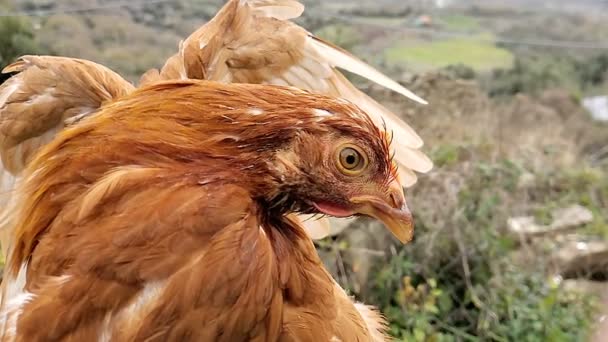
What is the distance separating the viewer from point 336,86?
6.66 ft

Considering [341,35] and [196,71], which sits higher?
[196,71]

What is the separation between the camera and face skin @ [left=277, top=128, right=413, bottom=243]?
1089 millimetres

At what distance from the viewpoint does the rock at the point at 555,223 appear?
393 centimetres

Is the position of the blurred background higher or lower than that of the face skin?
lower

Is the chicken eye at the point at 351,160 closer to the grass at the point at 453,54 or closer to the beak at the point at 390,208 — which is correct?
the beak at the point at 390,208

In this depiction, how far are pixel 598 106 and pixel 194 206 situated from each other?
331 inches

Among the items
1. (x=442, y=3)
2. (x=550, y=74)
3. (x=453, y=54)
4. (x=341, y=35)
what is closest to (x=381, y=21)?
(x=453, y=54)

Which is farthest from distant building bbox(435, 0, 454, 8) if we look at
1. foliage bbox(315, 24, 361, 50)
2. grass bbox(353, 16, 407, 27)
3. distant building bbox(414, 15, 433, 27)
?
foliage bbox(315, 24, 361, 50)

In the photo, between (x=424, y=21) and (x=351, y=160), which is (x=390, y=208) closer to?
(x=351, y=160)

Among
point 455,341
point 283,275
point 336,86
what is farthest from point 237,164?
point 455,341

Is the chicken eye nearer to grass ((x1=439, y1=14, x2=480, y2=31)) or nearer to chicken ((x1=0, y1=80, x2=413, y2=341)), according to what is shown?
chicken ((x1=0, y1=80, x2=413, y2=341))

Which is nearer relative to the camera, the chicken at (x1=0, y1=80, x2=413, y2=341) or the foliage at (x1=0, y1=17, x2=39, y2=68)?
the chicken at (x1=0, y1=80, x2=413, y2=341)

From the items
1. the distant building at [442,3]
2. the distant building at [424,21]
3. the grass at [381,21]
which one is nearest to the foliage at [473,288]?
the grass at [381,21]

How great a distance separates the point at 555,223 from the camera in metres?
4.17
